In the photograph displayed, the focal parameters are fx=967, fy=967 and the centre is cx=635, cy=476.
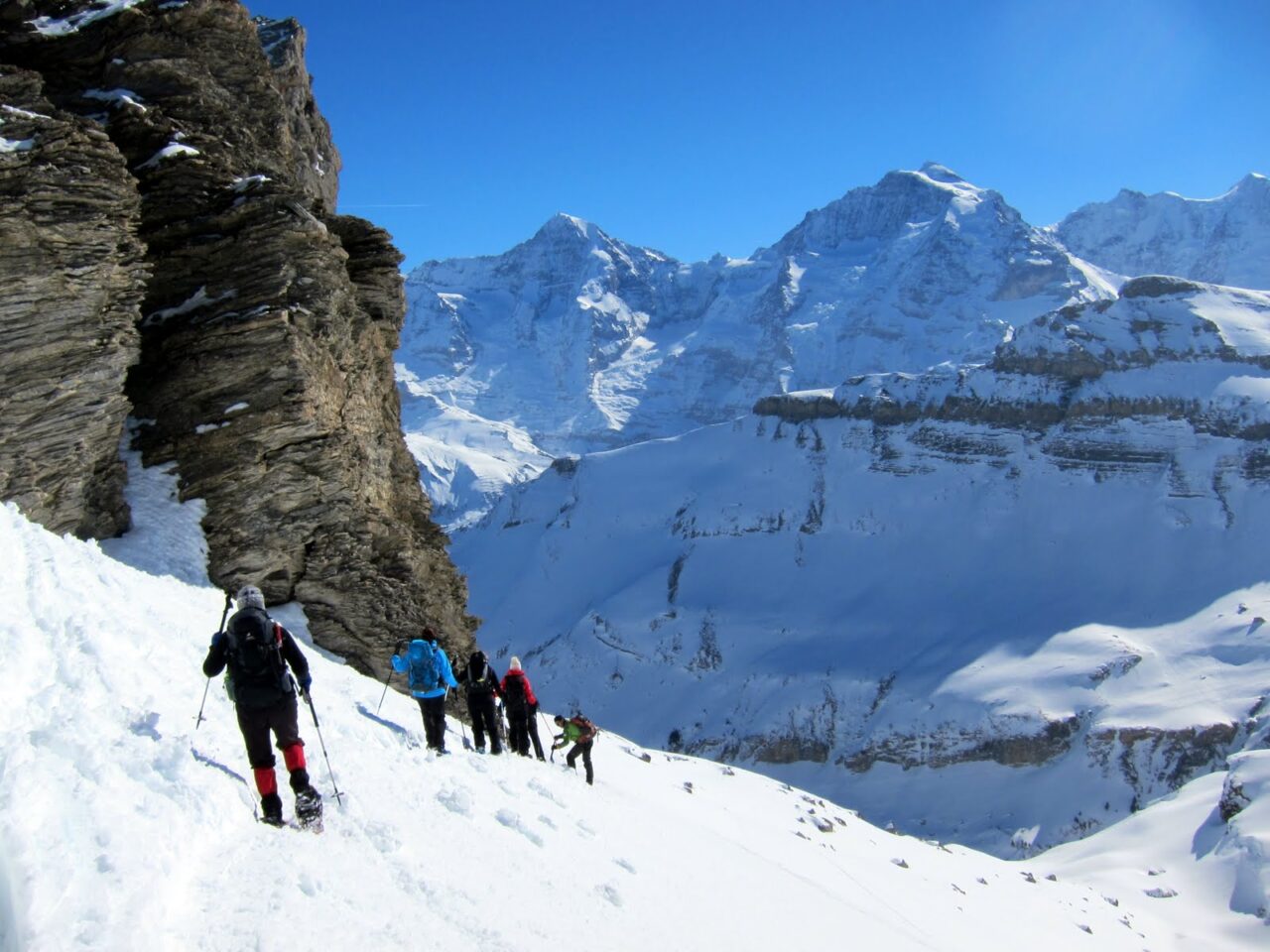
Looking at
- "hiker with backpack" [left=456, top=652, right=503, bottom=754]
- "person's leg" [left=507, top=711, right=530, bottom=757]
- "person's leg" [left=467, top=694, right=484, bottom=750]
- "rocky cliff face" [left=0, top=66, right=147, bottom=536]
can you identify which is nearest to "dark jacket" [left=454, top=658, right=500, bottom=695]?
"hiker with backpack" [left=456, top=652, right=503, bottom=754]

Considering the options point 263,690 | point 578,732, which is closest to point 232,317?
point 578,732

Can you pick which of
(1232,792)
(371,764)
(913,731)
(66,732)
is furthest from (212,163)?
(913,731)

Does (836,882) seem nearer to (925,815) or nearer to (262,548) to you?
(262,548)

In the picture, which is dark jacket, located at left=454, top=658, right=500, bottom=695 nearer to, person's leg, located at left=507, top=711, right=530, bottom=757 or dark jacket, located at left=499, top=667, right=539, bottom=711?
dark jacket, located at left=499, top=667, right=539, bottom=711

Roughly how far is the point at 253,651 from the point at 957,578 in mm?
132625

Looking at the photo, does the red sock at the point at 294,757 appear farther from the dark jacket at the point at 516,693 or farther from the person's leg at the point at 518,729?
the person's leg at the point at 518,729

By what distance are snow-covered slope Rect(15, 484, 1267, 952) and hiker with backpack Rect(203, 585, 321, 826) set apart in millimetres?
340

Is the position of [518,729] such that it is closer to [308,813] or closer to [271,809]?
[308,813]

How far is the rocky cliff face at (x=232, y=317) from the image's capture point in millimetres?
19172

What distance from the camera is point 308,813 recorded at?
8.15 metres

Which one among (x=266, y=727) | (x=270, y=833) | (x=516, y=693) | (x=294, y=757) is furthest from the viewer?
(x=516, y=693)

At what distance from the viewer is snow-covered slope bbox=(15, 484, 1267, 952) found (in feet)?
20.1

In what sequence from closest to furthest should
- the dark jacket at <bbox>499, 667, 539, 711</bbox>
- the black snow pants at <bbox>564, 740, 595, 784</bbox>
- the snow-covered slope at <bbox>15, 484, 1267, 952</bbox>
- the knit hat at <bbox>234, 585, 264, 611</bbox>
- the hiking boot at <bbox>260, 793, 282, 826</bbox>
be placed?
the snow-covered slope at <bbox>15, 484, 1267, 952</bbox> → the hiking boot at <bbox>260, 793, 282, 826</bbox> → the knit hat at <bbox>234, 585, 264, 611</bbox> → the dark jacket at <bbox>499, 667, 539, 711</bbox> → the black snow pants at <bbox>564, 740, 595, 784</bbox>

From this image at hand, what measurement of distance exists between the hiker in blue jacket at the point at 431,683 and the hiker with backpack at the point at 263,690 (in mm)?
5699
